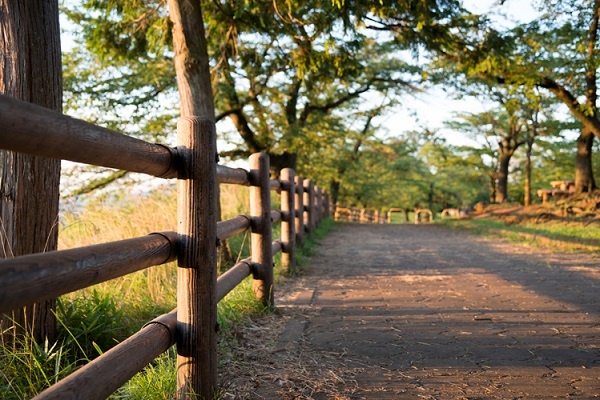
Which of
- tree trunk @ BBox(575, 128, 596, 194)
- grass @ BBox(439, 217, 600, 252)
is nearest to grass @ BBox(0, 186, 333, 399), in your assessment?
grass @ BBox(439, 217, 600, 252)

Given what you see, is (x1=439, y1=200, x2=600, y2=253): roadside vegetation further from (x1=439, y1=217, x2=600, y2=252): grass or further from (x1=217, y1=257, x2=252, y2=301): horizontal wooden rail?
(x1=217, y1=257, x2=252, y2=301): horizontal wooden rail

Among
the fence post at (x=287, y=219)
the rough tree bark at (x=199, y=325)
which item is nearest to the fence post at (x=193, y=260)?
the rough tree bark at (x=199, y=325)

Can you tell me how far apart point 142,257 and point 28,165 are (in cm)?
149

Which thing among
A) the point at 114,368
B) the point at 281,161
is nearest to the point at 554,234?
the point at 281,161

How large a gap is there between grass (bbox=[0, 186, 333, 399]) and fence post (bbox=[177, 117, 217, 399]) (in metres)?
0.18

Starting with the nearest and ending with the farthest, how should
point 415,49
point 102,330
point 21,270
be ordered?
point 21,270, point 102,330, point 415,49

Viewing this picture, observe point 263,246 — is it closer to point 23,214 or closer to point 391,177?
point 23,214

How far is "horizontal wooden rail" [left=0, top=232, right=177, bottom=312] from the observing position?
64.1 inches

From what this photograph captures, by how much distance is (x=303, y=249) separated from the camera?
32.4 ft

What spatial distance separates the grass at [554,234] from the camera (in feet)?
34.0

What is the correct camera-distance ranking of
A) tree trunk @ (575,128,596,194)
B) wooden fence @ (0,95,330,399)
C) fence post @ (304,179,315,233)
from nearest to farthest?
Result: wooden fence @ (0,95,330,399), fence post @ (304,179,315,233), tree trunk @ (575,128,596,194)

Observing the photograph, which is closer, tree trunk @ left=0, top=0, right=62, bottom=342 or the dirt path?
the dirt path

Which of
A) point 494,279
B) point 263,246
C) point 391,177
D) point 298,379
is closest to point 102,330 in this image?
point 298,379

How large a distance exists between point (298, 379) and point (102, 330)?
134cm
